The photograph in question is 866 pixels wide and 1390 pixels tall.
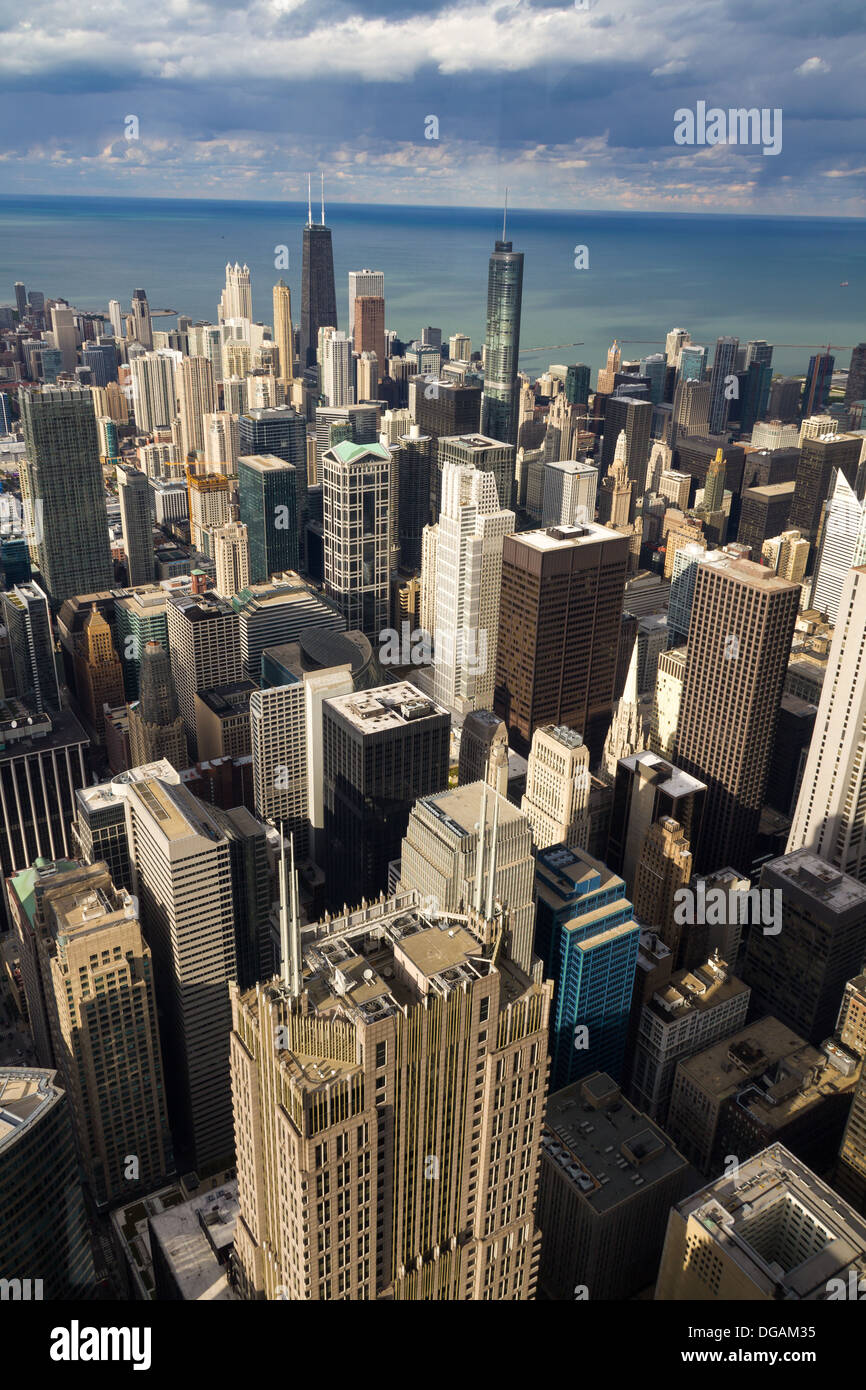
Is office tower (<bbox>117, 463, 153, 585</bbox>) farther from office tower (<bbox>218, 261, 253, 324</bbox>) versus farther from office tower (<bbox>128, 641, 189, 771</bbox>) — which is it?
office tower (<bbox>218, 261, 253, 324</bbox>)

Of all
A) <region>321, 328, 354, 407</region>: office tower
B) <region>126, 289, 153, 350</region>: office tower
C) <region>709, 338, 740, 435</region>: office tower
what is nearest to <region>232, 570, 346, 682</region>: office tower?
<region>321, 328, 354, 407</region>: office tower

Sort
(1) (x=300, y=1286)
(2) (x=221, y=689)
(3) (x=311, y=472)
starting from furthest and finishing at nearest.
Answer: (3) (x=311, y=472)
(2) (x=221, y=689)
(1) (x=300, y=1286)

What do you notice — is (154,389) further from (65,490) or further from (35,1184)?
(35,1184)

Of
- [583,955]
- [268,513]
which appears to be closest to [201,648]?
[268,513]

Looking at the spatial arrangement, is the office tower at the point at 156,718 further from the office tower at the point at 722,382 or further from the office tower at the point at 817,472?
the office tower at the point at 722,382

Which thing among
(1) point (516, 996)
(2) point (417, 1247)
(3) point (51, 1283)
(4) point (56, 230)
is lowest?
(3) point (51, 1283)

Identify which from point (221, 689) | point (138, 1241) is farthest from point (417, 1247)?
point (221, 689)
